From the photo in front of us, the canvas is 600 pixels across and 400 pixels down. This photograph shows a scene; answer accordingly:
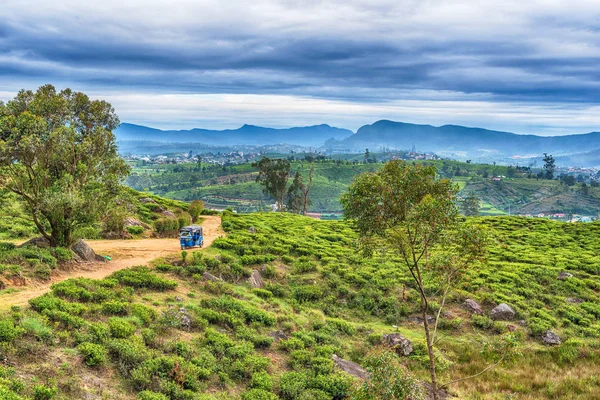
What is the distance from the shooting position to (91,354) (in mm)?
12516

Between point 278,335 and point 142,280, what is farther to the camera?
point 142,280

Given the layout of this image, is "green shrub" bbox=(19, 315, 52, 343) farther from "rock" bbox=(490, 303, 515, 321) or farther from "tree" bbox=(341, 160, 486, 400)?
"rock" bbox=(490, 303, 515, 321)

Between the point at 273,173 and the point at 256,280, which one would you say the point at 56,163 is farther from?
the point at 273,173

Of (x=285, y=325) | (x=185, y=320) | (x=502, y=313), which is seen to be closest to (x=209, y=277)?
(x=185, y=320)

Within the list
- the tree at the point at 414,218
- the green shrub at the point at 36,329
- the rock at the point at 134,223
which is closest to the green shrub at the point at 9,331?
the green shrub at the point at 36,329

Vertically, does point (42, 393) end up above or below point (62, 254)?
below

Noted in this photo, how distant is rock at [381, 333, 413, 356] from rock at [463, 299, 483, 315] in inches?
285

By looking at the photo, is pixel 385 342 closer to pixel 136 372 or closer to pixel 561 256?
pixel 136 372

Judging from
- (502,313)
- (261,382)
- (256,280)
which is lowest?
(502,313)

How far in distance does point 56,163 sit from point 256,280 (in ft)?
46.3

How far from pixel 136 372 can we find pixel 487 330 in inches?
813

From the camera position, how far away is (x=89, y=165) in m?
24.1

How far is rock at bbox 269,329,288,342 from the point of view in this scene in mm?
18792

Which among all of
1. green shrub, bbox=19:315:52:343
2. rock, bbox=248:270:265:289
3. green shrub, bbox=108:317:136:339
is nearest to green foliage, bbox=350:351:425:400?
green shrub, bbox=108:317:136:339
